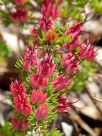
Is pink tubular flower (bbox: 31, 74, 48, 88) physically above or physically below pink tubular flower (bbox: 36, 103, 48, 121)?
above

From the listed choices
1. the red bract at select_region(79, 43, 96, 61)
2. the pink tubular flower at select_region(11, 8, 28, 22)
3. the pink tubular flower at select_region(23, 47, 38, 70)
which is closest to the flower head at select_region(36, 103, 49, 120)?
the pink tubular flower at select_region(23, 47, 38, 70)

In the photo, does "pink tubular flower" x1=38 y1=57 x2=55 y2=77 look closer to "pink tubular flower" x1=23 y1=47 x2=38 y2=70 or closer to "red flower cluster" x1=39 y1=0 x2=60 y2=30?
"pink tubular flower" x1=23 y1=47 x2=38 y2=70

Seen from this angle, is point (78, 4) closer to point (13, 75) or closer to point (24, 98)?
point (13, 75)

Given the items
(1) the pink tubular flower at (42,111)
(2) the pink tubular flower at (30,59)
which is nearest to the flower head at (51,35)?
(2) the pink tubular flower at (30,59)

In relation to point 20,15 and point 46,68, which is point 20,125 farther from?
point 20,15

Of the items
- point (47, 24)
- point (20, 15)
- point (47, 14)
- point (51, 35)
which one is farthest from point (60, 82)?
point (20, 15)

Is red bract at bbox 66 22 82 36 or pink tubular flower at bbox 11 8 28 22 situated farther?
pink tubular flower at bbox 11 8 28 22
